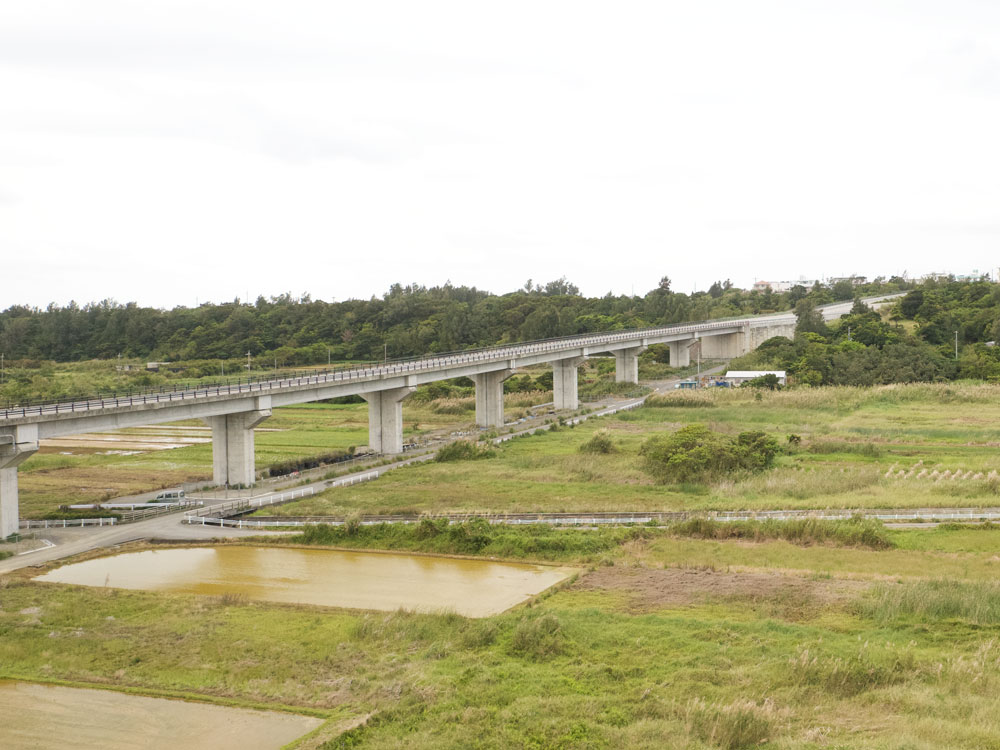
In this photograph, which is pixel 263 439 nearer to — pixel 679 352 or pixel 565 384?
pixel 565 384

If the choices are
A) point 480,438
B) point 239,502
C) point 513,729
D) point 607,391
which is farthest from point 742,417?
point 513,729

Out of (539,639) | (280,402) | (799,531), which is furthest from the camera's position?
(280,402)

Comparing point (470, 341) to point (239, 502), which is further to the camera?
point (470, 341)

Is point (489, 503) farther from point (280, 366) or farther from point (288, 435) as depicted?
point (280, 366)

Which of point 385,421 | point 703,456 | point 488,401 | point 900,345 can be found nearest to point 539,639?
point 703,456

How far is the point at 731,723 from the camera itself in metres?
20.8

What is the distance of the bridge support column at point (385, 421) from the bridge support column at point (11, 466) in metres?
27.4

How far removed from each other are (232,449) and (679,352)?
80595mm

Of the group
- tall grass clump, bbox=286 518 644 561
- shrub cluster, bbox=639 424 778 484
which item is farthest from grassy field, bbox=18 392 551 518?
shrub cluster, bbox=639 424 778 484

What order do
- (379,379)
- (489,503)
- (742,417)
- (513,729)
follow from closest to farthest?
(513,729)
(489,503)
(379,379)
(742,417)

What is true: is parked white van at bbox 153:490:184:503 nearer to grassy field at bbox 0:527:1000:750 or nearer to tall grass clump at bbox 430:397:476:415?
grassy field at bbox 0:527:1000:750

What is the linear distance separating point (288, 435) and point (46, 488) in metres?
26.4

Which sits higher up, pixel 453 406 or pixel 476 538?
pixel 453 406

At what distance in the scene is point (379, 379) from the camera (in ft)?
220
